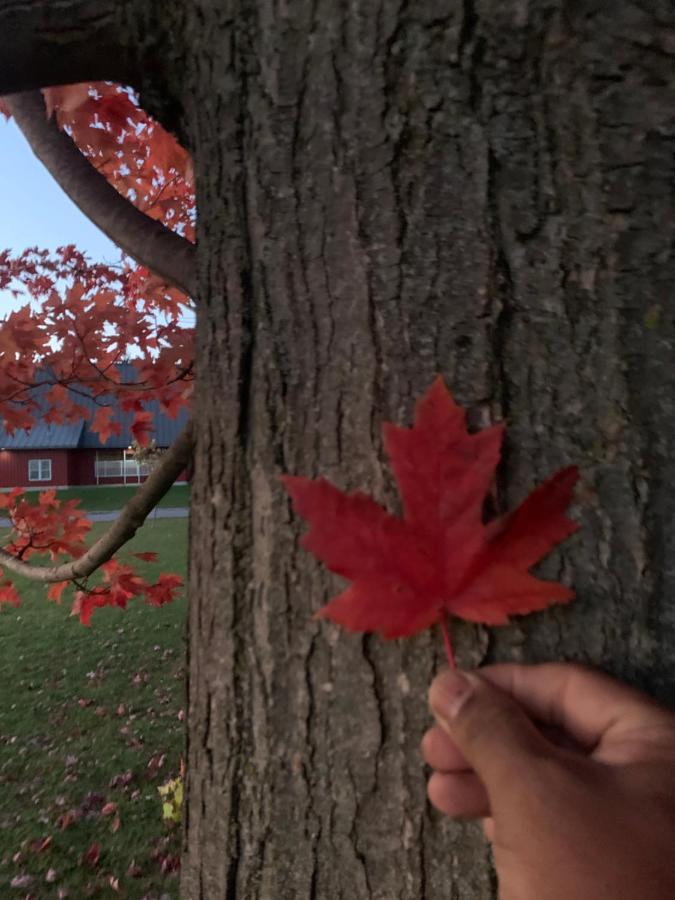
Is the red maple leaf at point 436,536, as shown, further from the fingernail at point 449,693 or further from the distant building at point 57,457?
the distant building at point 57,457

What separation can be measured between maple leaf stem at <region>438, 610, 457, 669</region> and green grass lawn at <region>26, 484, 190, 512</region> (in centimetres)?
1775

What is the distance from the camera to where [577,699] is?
0.83m

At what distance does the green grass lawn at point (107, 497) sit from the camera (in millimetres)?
20272

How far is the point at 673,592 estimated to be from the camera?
0.88 metres

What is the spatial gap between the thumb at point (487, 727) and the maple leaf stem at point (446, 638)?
0.09 ft

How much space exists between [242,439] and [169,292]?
296 cm

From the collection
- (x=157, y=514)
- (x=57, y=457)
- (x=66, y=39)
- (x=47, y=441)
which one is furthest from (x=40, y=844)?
(x=47, y=441)

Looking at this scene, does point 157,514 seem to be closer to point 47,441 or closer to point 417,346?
point 47,441

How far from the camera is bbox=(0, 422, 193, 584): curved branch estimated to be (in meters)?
1.74

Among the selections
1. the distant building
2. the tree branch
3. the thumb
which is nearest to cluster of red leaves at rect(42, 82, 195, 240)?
the tree branch

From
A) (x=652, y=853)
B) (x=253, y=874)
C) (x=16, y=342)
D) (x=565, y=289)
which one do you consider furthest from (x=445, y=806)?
(x=16, y=342)

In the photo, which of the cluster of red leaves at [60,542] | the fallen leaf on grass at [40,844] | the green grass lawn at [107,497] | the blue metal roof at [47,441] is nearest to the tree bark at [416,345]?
the cluster of red leaves at [60,542]

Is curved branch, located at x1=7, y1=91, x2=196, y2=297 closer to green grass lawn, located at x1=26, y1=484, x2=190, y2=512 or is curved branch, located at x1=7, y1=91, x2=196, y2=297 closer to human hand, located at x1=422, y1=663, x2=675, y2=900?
human hand, located at x1=422, y1=663, x2=675, y2=900

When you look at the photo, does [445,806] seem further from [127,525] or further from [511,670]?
[127,525]
